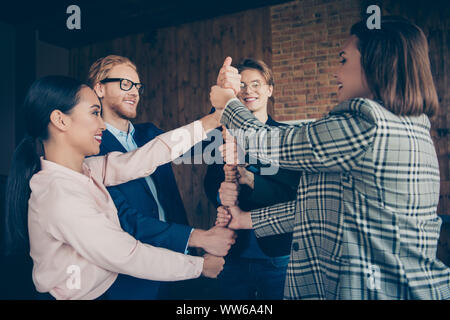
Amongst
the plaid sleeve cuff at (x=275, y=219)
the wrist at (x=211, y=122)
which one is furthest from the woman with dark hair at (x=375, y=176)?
the wrist at (x=211, y=122)

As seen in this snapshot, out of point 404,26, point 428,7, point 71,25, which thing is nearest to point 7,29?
point 71,25

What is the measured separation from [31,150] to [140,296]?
2.69ft

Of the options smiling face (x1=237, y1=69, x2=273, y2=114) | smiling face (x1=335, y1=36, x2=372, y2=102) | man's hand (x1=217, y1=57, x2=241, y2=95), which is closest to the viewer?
smiling face (x1=335, y1=36, x2=372, y2=102)

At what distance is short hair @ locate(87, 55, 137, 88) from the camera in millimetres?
1701

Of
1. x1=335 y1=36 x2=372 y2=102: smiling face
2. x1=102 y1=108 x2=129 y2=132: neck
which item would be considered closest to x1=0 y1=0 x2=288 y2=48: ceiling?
x1=102 y1=108 x2=129 y2=132: neck

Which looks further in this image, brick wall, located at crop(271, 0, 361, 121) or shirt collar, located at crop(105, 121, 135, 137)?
brick wall, located at crop(271, 0, 361, 121)

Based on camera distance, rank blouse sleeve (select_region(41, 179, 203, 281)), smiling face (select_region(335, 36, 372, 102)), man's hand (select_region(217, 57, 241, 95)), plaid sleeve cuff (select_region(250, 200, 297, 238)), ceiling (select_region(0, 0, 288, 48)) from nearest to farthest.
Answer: smiling face (select_region(335, 36, 372, 102)) → blouse sleeve (select_region(41, 179, 203, 281)) → plaid sleeve cuff (select_region(250, 200, 297, 238)) → man's hand (select_region(217, 57, 241, 95)) → ceiling (select_region(0, 0, 288, 48))

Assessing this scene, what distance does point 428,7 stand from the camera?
2.03 m

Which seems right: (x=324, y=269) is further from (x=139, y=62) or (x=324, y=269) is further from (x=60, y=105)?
(x=139, y=62)

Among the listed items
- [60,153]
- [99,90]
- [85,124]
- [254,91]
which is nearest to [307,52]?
[254,91]

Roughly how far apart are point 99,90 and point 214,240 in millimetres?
933

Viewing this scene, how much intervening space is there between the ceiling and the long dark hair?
2.19ft

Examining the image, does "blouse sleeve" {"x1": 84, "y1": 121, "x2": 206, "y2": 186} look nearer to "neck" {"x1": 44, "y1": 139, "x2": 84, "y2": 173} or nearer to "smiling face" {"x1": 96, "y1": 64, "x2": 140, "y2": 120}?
"neck" {"x1": 44, "y1": 139, "x2": 84, "y2": 173}

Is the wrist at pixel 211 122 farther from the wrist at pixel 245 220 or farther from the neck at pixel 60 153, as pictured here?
the neck at pixel 60 153
